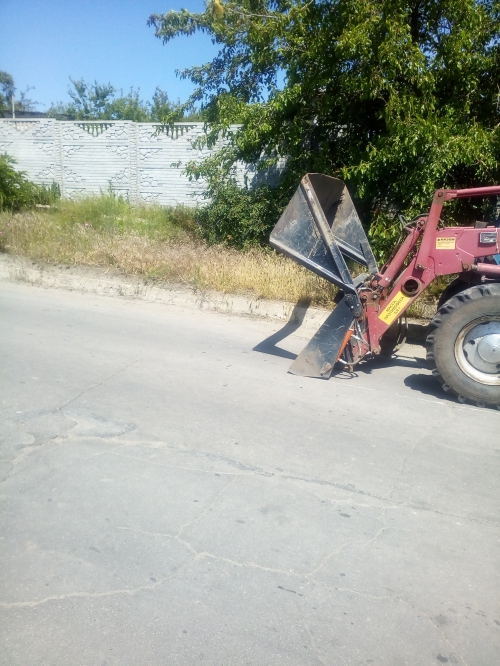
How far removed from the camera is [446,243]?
5785 millimetres

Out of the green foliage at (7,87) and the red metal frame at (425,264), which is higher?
the green foliage at (7,87)

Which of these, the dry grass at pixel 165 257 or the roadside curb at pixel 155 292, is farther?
the dry grass at pixel 165 257

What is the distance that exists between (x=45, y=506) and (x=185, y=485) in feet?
2.97

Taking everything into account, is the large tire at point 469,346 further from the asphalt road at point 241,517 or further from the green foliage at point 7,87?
the green foliage at point 7,87

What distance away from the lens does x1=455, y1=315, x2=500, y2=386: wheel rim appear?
18.3ft

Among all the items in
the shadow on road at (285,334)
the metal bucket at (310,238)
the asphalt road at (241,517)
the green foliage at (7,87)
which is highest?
the green foliage at (7,87)

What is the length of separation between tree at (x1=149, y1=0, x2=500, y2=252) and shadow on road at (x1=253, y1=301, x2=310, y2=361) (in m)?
1.99

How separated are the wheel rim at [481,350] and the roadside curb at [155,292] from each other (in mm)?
1828

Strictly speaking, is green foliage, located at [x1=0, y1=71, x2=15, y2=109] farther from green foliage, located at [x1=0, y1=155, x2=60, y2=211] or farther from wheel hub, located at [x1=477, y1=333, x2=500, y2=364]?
wheel hub, located at [x1=477, y1=333, x2=500, y2=364]

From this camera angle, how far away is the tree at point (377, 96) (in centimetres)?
813

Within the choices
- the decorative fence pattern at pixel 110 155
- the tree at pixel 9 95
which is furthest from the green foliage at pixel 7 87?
the decorative fence pattern at pixel 110 155

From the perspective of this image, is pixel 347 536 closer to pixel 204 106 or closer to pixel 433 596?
pixel 433 596

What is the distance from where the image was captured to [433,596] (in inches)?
124

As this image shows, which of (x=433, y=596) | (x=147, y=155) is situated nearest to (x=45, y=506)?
(x=433, y=596)
